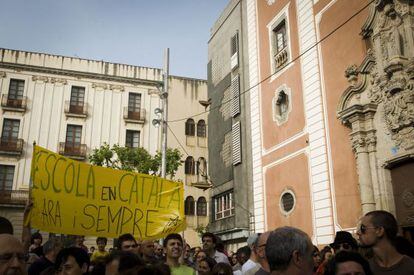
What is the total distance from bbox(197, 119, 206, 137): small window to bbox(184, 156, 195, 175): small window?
2.23 meters

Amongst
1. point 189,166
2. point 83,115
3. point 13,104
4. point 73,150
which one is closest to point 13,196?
point 73,150

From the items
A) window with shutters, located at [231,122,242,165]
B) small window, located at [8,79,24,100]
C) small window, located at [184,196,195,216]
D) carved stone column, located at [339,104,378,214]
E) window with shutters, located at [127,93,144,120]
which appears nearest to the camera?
carved stone column, located at [339,104,378,214]

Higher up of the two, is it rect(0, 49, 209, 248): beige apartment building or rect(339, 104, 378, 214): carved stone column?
rect(0, 49, 209, 248): beige apartment building

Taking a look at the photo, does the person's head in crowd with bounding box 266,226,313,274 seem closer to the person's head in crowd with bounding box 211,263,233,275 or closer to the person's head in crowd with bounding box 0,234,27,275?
the person's head in crowd with bounding box 0,234,27,275

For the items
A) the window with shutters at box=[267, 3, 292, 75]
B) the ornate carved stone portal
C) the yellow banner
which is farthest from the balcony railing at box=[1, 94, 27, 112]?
the ornate carved stone portal

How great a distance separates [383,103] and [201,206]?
2331 centimetres

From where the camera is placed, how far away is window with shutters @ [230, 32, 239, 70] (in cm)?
2052

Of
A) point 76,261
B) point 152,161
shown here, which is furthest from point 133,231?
point 152,161

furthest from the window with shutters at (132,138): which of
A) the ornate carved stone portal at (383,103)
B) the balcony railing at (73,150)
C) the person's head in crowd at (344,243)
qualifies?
the person's head in crowd at (344,243)

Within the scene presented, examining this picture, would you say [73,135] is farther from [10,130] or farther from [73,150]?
[10,130]

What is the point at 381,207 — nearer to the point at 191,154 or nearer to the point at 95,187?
the point at 95,187

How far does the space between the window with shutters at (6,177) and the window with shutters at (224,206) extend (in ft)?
51.3

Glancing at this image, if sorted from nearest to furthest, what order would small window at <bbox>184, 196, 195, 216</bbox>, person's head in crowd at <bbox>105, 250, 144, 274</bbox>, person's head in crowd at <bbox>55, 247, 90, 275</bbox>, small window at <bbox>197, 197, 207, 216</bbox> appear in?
1. person's head in crowd at <bbox>105, 250, 144, 274</bbox>
2. person's head in crowd at <bbox>55, 247, 90, 275</bbox>
3. small window at <bbox>184, 196, 195, 216</bbox>
4. small window at <bbox>197, 197, 207, 216</bbox>

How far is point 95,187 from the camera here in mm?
8195
